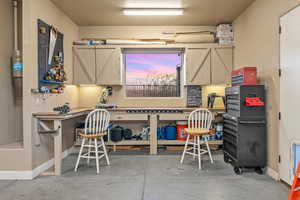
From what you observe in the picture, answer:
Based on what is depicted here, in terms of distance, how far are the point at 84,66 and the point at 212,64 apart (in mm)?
2935

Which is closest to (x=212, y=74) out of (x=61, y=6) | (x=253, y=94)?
(x=253, y=94)

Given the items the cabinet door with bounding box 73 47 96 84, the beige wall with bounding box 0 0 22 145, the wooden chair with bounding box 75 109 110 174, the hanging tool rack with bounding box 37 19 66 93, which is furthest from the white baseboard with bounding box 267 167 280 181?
the beige wall with bounding box 0 0 22 145

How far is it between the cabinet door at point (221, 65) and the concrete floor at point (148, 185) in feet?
6.62

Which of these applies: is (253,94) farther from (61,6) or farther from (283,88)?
(61,6)

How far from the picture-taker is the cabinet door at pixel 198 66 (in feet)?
16.8

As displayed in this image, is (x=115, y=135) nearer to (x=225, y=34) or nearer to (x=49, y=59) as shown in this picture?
(x=49, y=59)

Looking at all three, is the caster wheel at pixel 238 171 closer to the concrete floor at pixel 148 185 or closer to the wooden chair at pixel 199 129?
the concrete floor at pixel 148 185

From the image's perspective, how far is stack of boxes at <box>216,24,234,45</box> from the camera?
202 inches

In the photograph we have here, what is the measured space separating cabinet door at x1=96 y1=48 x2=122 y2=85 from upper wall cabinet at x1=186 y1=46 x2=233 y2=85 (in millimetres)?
1615

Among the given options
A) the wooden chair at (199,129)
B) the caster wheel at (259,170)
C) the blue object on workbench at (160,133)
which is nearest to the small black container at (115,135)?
the blue object on workbench at (160,133)

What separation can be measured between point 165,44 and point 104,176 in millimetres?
3196

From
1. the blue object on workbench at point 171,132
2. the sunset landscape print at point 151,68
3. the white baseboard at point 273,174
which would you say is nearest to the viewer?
the white baseboard at point 273,174

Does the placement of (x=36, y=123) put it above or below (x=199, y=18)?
below

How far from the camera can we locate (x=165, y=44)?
5.19m
